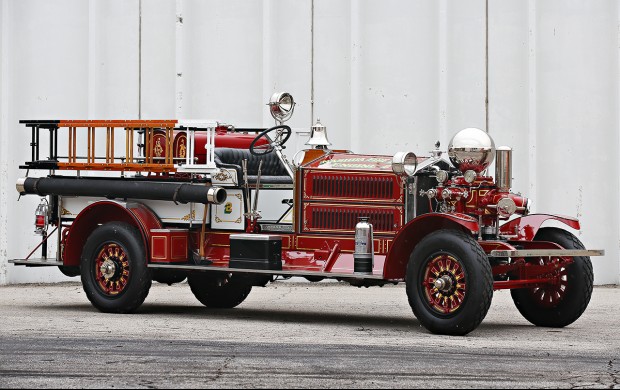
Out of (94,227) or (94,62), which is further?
(94,62)

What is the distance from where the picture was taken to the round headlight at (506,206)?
11.2 m

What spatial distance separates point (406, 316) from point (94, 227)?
11.1ft

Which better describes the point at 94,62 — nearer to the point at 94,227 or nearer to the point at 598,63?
the point at 94,227

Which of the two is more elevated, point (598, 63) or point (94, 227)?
point (598, 63)

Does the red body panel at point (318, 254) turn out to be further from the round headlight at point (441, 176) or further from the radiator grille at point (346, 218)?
the round headlight at point (441, 176)

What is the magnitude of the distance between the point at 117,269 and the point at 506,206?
4.08 m

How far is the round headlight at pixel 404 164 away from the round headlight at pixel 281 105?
2.02 meters

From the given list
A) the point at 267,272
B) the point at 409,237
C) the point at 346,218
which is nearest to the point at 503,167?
the point at 409,237

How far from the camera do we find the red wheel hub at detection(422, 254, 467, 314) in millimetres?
10875

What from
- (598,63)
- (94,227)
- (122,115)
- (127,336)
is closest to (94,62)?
(122,115)

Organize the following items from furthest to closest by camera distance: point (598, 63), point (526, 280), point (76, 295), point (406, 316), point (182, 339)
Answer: point (598, 63), point (76, 295), point (406, 316), point (526, 280), point (182, 339)

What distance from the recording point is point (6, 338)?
10344 millimetres

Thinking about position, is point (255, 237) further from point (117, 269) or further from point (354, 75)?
point (354, 75)

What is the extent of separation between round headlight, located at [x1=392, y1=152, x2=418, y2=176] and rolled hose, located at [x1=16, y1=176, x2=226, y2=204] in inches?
75.2
